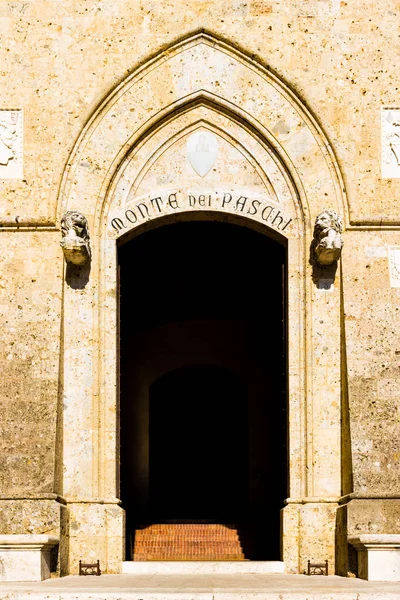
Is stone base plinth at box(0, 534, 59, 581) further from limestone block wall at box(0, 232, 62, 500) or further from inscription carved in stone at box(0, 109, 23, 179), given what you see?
inscription carved in stone at box(0, 109, 23, 179)

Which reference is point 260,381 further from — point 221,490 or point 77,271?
point 77,271

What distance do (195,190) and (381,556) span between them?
4274 mm

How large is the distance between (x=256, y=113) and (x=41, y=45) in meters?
2.38

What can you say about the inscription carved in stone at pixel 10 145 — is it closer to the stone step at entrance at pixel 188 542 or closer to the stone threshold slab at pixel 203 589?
the stone threshold slab at pixel 203 589

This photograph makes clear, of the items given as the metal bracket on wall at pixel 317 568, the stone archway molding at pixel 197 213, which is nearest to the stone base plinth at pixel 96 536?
the stone archway molding at pixel 197 213

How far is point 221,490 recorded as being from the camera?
18.2 m

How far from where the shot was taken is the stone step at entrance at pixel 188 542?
14.0 m

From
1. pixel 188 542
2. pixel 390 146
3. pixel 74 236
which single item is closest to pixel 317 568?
pixel 188 542

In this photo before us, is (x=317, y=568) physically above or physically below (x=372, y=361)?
below

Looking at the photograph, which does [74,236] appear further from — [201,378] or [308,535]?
[201,378]

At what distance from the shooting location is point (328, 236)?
1222 centimetres

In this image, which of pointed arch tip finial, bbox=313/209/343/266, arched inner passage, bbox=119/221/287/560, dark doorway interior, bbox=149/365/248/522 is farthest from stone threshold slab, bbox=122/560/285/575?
dark doorway interior, bbox=149/365/248/522

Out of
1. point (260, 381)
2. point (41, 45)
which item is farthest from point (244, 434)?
point (41, 45)

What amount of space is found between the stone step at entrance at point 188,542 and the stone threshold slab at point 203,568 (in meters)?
1.58
